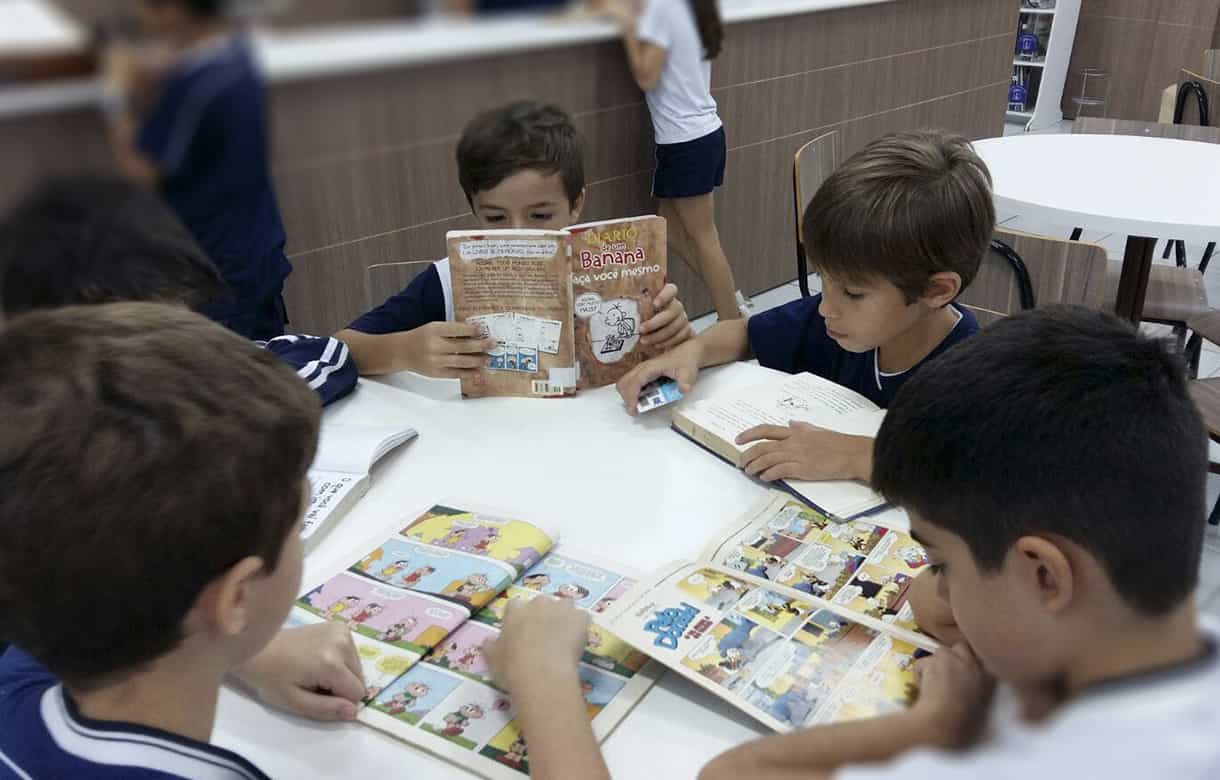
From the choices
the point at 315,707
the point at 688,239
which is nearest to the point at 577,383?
the point at 688,239

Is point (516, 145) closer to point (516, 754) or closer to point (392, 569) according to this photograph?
point (516, 754)

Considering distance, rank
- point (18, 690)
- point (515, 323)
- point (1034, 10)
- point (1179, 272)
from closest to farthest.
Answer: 1. point (18, 690)
2. point (515, 323)
3. point (1179, 272)
4. point (1034, 10)

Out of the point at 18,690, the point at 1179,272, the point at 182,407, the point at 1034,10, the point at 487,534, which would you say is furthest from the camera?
the point at 1034,10

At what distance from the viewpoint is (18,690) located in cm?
64

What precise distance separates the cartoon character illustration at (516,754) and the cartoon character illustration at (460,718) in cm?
4

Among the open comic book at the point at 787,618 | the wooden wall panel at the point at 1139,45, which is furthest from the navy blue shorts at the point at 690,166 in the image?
the wooden wall panel at the point at 1139,45

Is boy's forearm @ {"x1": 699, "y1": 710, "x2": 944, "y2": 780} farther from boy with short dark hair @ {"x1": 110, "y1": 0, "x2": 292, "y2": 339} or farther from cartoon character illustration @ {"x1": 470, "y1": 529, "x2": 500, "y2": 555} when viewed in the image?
cartoon character illustration @ {"x1": 470, "y1": 529, "x2": 500, "y2": 555}

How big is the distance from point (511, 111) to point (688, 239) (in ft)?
1.73

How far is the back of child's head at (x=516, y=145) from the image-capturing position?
8.5 inches

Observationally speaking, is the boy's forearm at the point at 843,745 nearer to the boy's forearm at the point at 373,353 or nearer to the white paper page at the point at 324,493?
the white paper page at the point at 324,493

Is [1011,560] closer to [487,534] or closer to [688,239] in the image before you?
[688,239]

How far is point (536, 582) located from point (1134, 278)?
1.73 metres

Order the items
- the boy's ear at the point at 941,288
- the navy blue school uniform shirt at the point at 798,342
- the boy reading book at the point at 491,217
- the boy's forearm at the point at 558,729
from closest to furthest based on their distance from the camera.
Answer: the boy reading book at the point at 491,217 → the boy's forearm at the point at 558,729 → the boy's ear at the point at 941,288 → the navy blue school uniform shirt at the point at 798,342

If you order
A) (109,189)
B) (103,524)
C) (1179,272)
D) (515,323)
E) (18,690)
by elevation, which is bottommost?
(1179,272)
